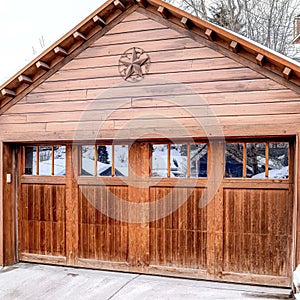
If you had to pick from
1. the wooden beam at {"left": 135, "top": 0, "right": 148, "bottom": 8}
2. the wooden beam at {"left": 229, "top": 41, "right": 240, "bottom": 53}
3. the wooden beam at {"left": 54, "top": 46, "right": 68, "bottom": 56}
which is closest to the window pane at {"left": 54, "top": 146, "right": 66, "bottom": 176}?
the wooden beam at {"left": 54, "top": 46, "right": 68, "bottom": 56}

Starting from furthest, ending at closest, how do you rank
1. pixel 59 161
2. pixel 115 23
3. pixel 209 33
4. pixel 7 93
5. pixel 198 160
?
pixel 59 161, pixel 7 93, pixel 115 23, pixel 198 160, pixel 209 33

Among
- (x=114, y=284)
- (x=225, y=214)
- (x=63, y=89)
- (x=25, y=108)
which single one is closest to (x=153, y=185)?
(x=225, y=214)

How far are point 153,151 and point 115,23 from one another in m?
1.85

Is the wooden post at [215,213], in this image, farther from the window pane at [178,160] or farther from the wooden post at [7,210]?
the wooden post at [7,210]

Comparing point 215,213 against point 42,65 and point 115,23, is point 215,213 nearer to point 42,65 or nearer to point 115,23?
point 115,23

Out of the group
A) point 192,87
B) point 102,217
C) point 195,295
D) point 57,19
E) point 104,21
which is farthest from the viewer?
point 57,19

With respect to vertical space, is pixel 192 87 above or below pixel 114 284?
above

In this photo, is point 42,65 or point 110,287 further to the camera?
point 42,65

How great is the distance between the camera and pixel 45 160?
5.29 meters

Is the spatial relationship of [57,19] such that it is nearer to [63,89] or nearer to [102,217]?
[63,89]

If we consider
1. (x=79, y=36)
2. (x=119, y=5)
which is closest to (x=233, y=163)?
(x=119, y=5)

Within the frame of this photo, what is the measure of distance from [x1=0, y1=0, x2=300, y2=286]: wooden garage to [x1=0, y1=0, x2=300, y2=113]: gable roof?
0.02m

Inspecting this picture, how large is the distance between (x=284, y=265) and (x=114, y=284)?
2.18 m

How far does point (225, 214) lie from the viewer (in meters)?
4.45
